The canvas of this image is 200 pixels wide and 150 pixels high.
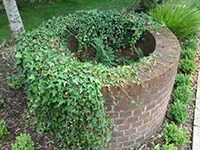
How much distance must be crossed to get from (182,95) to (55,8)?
4785mm

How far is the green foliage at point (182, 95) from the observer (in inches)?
128

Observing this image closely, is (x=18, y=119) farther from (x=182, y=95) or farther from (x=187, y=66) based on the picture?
(x=187, y=66)

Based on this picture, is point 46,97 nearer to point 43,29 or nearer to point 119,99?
point 119,99

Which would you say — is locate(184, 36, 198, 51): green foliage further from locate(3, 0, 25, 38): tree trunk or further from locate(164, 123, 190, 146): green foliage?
locate(3, 0, 25, 38): tree trunk

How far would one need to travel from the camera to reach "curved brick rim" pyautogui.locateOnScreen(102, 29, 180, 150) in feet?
7.27

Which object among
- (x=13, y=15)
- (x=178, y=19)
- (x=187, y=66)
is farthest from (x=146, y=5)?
(x=13, y=15)

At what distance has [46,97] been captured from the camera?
210 cm

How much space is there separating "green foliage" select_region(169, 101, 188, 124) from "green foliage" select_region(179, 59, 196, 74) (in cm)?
98

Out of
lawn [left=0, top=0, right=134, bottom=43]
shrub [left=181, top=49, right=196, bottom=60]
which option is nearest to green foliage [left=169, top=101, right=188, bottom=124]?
shrub [left=181, top=49, right=196, bottom=60]

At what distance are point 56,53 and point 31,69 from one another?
0.36 metres

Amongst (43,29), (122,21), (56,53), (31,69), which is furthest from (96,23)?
(31,69)

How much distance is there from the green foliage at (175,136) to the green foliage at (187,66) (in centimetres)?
138

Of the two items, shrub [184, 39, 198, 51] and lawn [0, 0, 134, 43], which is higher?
lawn [0, 0, 134, 43]

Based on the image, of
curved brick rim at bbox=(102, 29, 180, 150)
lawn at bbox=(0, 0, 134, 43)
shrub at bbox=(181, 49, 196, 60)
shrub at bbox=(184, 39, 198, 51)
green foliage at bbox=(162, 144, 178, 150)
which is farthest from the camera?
lawn at bbox=(0, 0, 134, 43)
